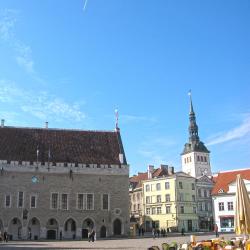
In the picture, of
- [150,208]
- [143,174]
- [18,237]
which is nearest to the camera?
[18,237]

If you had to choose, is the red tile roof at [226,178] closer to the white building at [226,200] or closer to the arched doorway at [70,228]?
the white building at [226,200]

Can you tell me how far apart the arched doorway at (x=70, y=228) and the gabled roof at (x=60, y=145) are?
6.31m

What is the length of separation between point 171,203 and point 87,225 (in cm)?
2316

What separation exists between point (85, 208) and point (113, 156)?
6760mm

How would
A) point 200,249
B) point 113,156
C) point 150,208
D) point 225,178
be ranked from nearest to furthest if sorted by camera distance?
1. point 200,249
2. point 113,156
3. point 225,178
4. point 150,208

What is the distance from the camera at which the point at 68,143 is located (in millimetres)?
48469

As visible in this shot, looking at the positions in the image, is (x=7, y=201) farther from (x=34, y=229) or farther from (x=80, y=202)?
(x=80, y=202)

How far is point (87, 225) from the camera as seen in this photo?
44781 mm

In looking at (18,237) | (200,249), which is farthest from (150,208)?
(200,249)

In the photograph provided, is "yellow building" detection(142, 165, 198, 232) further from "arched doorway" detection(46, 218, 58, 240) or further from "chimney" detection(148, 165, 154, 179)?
"arched doorway" detection(46, 218, 58, 240)

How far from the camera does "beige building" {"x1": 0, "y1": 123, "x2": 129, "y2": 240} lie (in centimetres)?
4334

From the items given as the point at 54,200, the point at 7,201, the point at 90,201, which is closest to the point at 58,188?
the point at 54,200

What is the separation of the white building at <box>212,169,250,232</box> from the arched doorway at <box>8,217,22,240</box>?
2582 centimetres

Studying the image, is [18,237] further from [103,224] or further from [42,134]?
[42,134]
